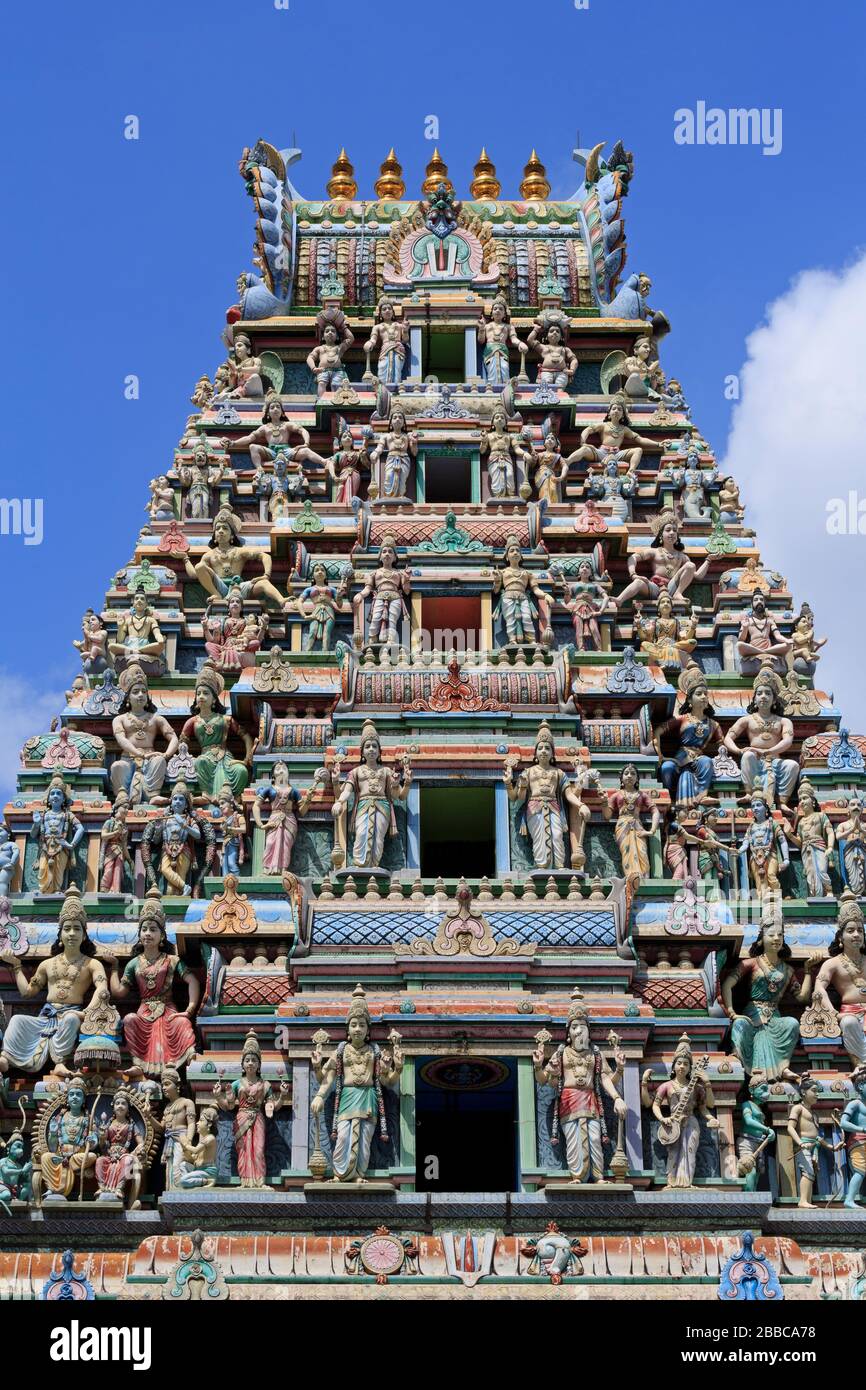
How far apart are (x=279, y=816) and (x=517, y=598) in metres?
6.79

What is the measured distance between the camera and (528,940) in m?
37.2

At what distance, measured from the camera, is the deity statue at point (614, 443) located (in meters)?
51.1

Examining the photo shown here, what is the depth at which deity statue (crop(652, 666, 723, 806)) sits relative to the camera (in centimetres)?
4266

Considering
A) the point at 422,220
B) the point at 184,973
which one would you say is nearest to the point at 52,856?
the point at 184,973

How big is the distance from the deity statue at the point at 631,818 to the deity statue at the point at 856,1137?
488cm

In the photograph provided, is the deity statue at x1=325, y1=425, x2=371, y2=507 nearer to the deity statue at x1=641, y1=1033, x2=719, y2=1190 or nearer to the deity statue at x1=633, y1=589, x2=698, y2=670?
the deity statue at x1=633, y1=589, x2=698, y2=670

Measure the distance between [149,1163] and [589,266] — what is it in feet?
91.3

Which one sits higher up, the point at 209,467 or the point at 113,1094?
the point at 209,467

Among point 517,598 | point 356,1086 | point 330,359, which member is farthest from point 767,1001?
point 330,359

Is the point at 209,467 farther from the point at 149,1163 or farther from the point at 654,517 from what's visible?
the point at 149,1163

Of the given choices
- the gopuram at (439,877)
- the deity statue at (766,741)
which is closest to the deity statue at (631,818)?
the gopuram at (439,877)

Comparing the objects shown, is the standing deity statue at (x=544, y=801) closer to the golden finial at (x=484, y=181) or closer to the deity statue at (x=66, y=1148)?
the deity statue at (x=66, y=1148)

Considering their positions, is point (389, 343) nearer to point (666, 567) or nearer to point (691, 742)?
point (666, 567)

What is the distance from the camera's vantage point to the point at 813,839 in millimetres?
41000
